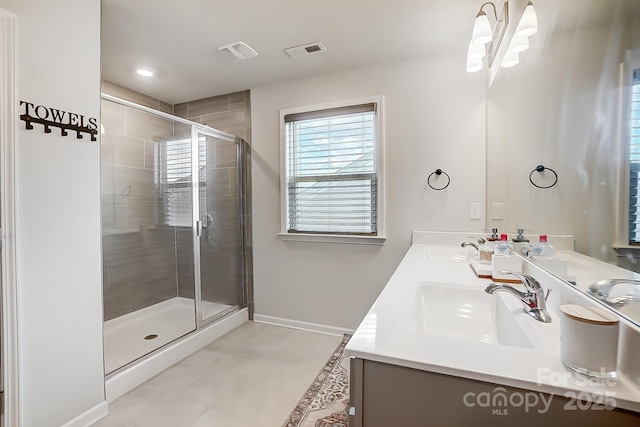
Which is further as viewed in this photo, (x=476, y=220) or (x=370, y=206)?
(x=370, y=206)

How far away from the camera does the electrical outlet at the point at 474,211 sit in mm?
2179

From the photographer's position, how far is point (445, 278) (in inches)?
52.7

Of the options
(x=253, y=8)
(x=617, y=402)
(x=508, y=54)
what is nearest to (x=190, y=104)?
(x=253, y=8)

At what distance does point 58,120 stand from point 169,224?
1.61 meters

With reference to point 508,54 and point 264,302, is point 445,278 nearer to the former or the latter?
point 508,54

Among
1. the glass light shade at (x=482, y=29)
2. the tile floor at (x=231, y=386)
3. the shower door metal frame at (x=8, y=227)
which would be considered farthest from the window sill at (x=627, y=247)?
the shower door metal frame at (x=8, y=227)

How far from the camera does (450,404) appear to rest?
0.63 m

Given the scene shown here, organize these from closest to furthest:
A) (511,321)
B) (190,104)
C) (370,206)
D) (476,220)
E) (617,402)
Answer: (617,402)
(511,321)
(476,220)
(370,206)
(190,104)

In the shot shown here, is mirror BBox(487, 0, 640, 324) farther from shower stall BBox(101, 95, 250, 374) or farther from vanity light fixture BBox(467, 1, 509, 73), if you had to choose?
shower stall BBox(101, 95, 250, 374)

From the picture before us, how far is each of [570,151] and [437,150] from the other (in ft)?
4.23

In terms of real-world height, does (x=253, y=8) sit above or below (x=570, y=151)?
above

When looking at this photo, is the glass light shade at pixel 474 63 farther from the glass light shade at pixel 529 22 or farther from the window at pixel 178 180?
the window at pixel 178 180

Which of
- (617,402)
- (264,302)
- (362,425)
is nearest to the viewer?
(617,402)

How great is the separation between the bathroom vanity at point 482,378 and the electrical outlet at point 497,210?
0.95 meters
